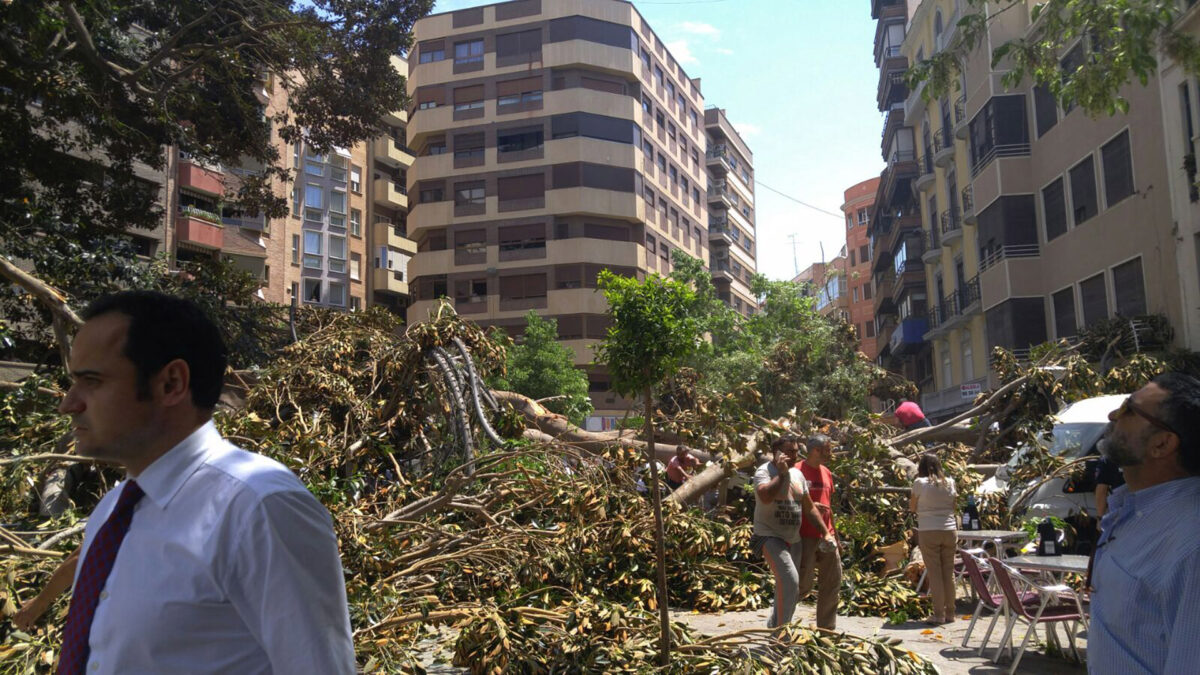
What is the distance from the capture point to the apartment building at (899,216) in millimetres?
47406

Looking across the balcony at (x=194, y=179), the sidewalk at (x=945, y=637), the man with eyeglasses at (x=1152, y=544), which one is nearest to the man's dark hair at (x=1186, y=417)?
the man with eyeglasses at (x=1152, y=544)

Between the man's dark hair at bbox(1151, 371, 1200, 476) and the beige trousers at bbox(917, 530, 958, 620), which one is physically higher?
the man's dark hair at bbox(1151, 371, 1200, 476)

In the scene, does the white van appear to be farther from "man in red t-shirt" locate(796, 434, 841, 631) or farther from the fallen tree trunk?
"man in red t-shirt" locate(796, 434, 841, 631)

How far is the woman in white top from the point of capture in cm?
933

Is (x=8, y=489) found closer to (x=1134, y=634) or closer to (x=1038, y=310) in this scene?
(x=1134, y=634)

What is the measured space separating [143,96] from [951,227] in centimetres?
3137

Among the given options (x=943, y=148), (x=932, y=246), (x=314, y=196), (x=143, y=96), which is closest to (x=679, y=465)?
(x=143, y=96)

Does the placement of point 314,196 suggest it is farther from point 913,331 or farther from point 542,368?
point 913,331

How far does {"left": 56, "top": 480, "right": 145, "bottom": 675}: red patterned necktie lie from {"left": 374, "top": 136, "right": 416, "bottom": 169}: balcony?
55.3 metres

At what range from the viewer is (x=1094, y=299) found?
25.5 m

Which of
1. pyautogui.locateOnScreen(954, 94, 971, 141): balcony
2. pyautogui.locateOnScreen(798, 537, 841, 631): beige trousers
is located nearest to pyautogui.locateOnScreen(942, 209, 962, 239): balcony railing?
pyautogui.locateOnScreen(954, 94, 971, 141): balcony

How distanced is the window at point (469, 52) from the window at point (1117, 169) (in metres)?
38.5

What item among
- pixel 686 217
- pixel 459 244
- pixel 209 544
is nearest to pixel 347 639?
pixel 209 544

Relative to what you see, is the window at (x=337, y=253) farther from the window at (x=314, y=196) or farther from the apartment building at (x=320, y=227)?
the window at (x=314, y=196)
